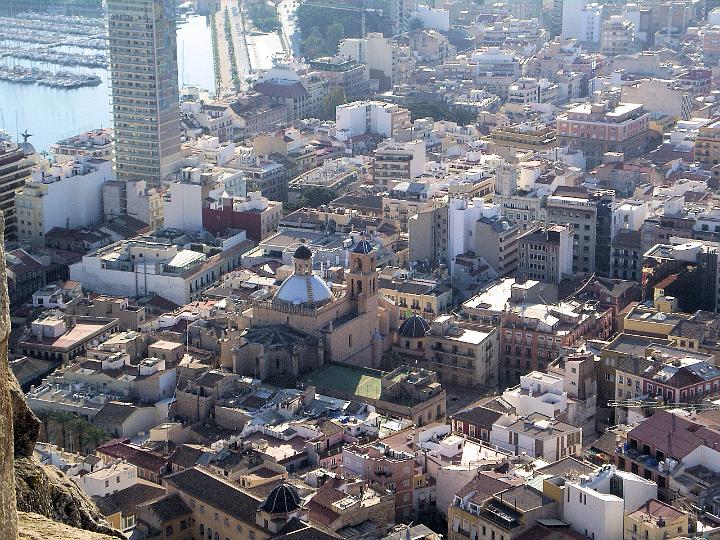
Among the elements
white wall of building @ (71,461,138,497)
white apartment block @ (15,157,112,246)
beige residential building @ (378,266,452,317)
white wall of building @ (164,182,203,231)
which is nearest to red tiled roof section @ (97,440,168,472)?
white wall of building @ (71,461,138,497)

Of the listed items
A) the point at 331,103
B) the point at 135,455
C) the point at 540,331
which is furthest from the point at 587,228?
the point at 331,103

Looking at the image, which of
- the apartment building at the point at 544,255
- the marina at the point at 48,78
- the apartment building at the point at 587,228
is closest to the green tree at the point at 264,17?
the marina at the point at 48,78

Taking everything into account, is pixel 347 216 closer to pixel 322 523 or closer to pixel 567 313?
pixel 567 313

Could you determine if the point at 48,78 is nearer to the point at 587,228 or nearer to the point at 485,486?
the point at 587,228

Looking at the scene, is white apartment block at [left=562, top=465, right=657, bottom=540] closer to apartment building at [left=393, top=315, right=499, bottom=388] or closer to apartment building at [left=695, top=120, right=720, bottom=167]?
apartment building at [left=393, top=315, right=499, bottom=388]

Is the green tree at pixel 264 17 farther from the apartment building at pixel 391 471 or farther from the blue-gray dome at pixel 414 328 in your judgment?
the apartment building at pixel 391 471

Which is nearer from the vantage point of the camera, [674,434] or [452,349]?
[674,434]
